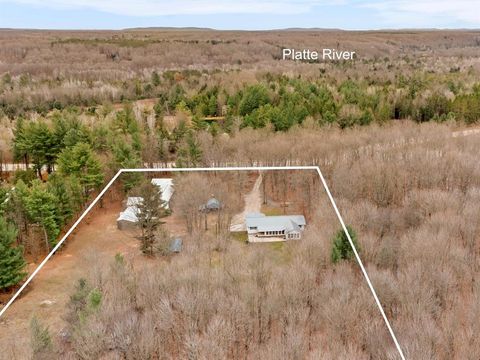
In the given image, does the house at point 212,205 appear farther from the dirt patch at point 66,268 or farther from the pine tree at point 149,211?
the pine tree at point 149,211

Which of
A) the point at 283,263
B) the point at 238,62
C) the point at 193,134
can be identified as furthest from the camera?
the point at 238,62

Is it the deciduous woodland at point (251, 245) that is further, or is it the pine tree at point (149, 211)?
the pine tree at point (149, 211)

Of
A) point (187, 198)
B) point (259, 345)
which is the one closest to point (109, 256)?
point (187, 198)

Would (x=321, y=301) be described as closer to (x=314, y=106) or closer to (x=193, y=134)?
(x=193, y=134)

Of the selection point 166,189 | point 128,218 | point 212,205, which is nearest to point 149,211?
point 128,218

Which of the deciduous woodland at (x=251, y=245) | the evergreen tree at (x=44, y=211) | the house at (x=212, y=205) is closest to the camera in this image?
the deciduous woodland at (x=251, y=245)

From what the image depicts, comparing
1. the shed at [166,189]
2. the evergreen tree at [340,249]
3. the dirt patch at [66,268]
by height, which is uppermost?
the shed at [166,189]

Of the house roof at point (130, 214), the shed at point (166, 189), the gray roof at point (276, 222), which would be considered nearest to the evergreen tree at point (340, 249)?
the gray roof at point (276, 222)
